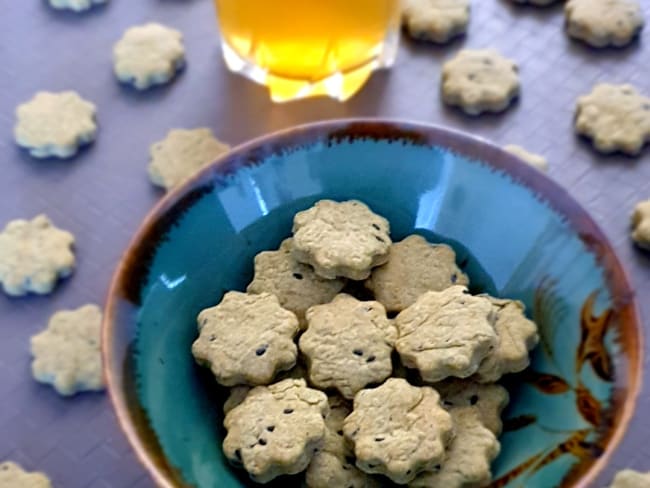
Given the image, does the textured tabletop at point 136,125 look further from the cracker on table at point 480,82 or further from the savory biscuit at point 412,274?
the savory biscuit at point 412,274

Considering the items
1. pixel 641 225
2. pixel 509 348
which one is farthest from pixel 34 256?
pixel 641 225

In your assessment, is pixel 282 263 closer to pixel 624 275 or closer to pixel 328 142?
pixel 328 142

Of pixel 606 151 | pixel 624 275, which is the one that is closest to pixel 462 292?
pixel 624 275

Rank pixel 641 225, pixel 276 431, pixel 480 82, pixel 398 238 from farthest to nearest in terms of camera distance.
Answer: pixel 480 82, pixel 641 225, pixel 398 238, pixel 276 431

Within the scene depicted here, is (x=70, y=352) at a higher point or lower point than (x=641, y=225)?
lower

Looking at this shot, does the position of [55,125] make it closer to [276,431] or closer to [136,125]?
[136,125]

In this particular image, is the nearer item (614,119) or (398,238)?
(398,238)
